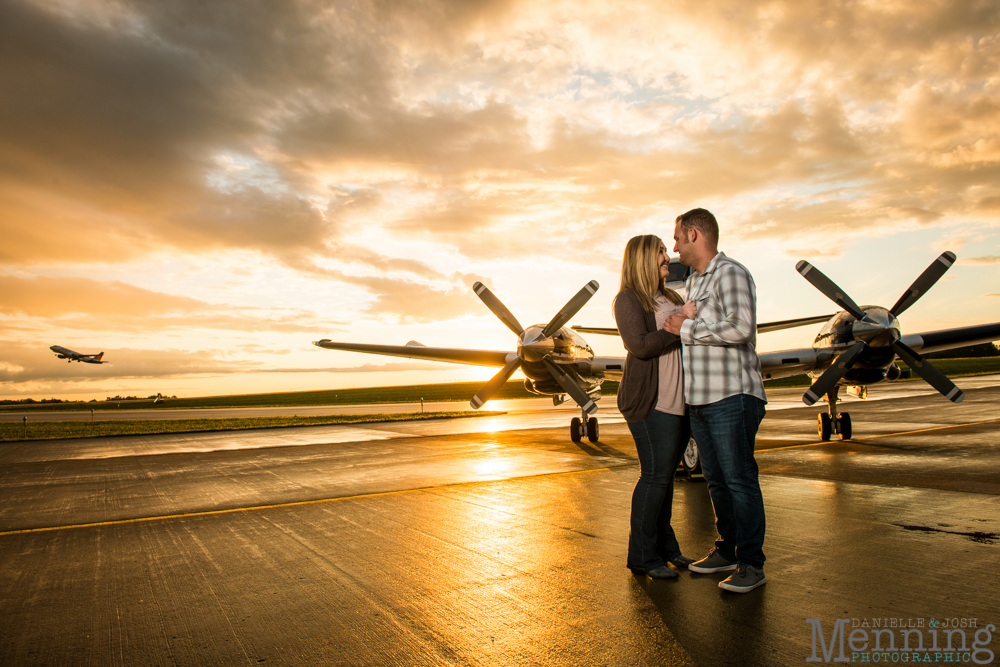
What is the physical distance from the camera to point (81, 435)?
22.0 meters

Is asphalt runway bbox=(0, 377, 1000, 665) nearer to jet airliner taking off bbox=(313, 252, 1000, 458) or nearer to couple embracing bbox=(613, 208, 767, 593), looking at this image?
couple embracing bbox=(613, 208, 767, 593)

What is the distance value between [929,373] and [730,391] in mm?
9678

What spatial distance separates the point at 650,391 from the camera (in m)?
3.94

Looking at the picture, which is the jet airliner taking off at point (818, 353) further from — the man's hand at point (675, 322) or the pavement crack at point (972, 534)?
the man's hand at point (675, 322)

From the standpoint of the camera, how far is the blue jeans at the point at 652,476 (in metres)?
3.92

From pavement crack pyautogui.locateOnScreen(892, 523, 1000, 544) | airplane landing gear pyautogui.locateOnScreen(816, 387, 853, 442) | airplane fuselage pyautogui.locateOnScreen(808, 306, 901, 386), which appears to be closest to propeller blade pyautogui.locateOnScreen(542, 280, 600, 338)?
airplane fuselage pyautogui.locateOnScreen(808, 306, 901, 386)

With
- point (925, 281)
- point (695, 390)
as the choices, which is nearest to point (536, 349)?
point (925, 281)

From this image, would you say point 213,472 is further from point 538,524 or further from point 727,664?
point 727,664

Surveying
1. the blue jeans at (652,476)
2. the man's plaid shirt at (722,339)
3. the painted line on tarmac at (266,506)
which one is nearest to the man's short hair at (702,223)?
the man's plaid shirt at (722,339)

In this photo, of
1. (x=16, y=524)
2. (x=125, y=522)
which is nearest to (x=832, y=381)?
(x=125, y=522)

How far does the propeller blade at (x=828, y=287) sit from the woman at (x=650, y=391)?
22.8 ft

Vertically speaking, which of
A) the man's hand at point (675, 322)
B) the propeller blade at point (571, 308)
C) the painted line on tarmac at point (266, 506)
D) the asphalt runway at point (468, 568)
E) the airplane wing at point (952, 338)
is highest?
the propeller blade at point (571, 308)

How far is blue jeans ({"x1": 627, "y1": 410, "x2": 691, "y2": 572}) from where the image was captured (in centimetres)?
392

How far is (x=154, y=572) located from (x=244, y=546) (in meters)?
0.86
